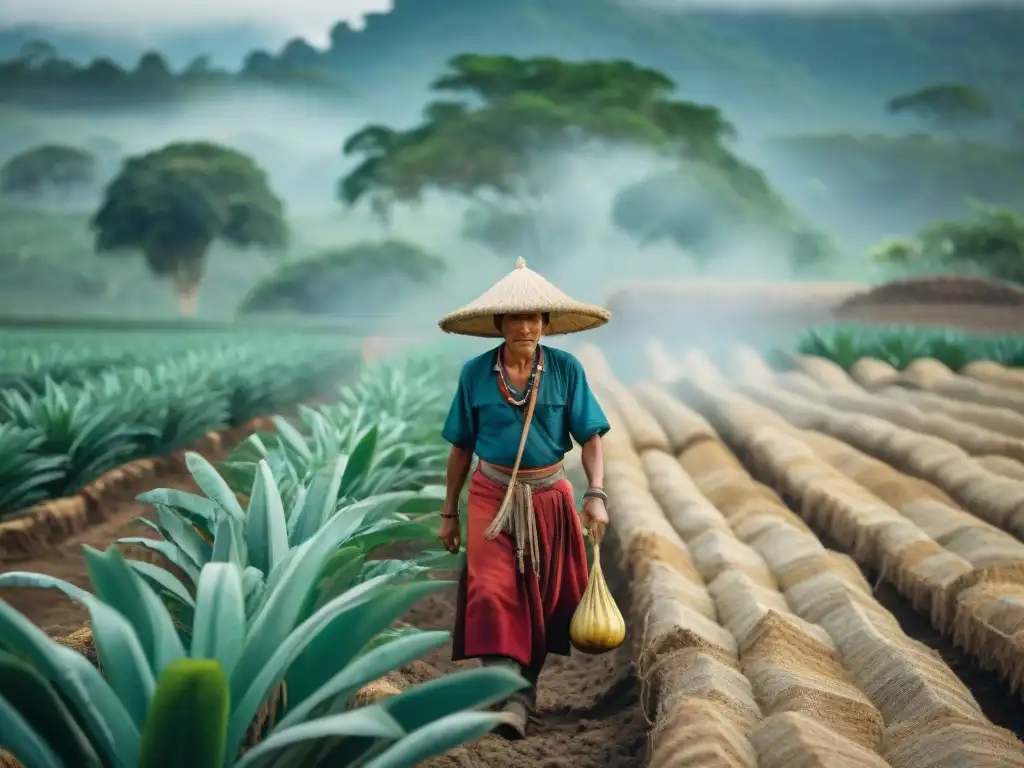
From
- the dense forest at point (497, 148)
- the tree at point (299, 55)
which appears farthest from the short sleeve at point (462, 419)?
the tree at point (299, 55)

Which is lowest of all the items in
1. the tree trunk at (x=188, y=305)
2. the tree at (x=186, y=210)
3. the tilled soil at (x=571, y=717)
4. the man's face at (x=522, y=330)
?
the tilled soil at (x=571, y=717)

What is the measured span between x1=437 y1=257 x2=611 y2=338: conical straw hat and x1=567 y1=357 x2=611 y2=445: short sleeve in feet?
0.34

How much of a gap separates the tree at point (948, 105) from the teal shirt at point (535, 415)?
7.92 m

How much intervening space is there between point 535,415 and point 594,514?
0.68ft

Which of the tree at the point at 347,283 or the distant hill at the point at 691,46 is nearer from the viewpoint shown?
the distant hill at the point at 691,46

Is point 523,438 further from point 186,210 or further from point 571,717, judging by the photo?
point 186,210

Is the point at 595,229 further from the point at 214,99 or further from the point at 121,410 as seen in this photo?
the point at 121,410

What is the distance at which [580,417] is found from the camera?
1896mm

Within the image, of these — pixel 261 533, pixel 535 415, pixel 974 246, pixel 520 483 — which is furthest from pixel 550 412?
pixel 974 246

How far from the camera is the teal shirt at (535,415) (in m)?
1.87

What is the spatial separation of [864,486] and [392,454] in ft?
5.50

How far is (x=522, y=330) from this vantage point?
183 cm

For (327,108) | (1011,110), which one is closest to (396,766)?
(1011,110)

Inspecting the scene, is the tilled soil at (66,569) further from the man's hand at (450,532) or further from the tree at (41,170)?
the tree at (41,170)
